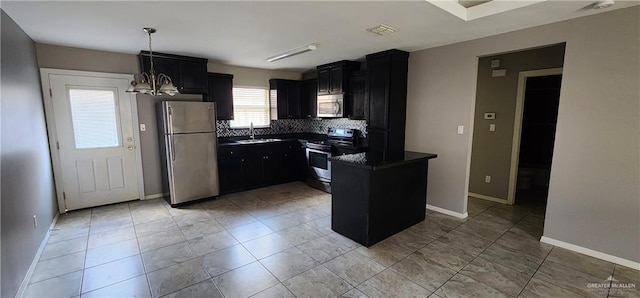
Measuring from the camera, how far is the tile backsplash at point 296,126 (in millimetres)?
5250

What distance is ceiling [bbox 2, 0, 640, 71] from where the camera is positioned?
7.63ft

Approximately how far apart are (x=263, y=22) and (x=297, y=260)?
2372 millimetres

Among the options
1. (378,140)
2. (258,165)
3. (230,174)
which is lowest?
(230,174)

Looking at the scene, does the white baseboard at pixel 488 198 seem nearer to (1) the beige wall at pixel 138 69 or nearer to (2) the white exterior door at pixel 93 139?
(1) the beige wall at pixel 138 69

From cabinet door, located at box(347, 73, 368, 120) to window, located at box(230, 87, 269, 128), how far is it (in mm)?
1884

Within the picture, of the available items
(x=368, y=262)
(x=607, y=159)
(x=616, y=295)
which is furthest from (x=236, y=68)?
(x=616, y=295)

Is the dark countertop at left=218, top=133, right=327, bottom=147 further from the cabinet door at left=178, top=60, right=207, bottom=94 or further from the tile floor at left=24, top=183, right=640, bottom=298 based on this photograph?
the tile floor at left=24, top=183, right=640, bottom=298

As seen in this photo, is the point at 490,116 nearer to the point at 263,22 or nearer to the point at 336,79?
the point at 336,79

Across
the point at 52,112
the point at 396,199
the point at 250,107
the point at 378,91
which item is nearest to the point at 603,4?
the point at 378,91

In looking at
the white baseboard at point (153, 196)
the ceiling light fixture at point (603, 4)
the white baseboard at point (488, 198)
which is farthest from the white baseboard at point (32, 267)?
the white baseboard at point (488, 198)

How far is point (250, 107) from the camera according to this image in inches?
220

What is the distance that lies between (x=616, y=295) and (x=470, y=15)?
2658 mm

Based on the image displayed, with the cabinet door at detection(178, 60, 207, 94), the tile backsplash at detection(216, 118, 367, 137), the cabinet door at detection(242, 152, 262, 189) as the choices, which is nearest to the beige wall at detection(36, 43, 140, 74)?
the cabinet door at detection(178, 60, 207, 94)

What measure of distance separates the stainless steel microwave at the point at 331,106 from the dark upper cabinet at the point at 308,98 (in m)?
0.35
